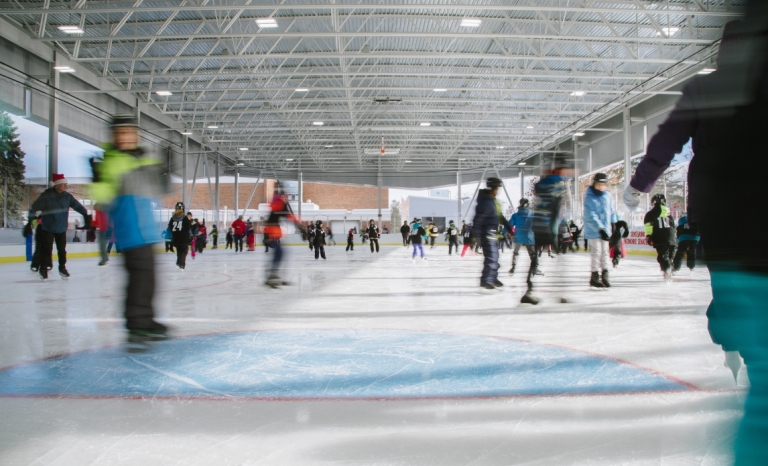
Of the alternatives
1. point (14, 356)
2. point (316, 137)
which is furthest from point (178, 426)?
point (316, 137)

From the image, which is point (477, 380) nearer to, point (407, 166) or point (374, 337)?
point (374, 337)

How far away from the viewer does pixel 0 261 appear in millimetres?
12539

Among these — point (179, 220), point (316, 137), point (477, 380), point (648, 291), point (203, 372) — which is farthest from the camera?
point (316, 137)

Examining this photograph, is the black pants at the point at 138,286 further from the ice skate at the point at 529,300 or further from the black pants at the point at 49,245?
the black pants at the point at 49,245

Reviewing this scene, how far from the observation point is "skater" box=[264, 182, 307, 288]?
6.41 meters

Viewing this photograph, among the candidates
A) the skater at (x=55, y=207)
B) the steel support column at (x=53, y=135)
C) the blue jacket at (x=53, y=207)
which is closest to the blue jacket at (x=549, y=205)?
the skater at (x=55, y=207)

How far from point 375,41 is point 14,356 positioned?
14.8 metres

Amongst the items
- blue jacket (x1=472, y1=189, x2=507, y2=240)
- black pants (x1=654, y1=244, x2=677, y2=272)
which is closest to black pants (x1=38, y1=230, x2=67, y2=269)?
blue jacket (x1=472, y1=189, x2=507, y2=240)

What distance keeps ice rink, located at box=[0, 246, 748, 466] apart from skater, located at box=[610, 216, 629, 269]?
1.78 meters

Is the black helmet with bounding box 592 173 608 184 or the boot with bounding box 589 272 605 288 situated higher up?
the black helmet with bounding box 592 173 608 184

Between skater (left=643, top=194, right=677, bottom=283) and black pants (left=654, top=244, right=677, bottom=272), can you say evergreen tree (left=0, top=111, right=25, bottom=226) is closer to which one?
skater (left=643, top=194, right=677, bottom=283)

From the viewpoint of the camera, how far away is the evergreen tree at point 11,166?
461 inches

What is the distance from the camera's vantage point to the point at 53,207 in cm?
704

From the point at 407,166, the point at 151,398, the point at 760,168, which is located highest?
the point at 407,166
